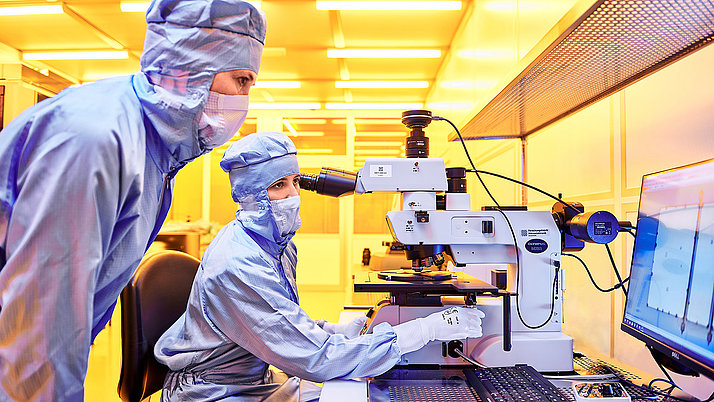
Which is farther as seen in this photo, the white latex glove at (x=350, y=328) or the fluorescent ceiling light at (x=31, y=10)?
the fluorescent ceiling light at (x=31, y=10)

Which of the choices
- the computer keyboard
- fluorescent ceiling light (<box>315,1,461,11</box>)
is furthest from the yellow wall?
fluorescent ceiling light (<box>315,1,461,11</box>)

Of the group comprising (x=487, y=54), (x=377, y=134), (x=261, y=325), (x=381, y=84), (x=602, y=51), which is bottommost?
(x=261, y=325)

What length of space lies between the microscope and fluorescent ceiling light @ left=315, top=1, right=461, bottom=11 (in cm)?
240

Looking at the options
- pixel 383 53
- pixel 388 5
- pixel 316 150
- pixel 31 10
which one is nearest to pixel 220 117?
pixel 388 5

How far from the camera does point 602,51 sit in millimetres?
927

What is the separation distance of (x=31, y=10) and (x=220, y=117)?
383 centimetres

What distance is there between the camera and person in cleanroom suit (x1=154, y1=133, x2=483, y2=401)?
100 cm

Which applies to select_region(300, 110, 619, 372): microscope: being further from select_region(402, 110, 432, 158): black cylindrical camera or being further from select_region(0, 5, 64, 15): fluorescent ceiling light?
select_region(0, 5, 64, 15): fluorescent ceiling light

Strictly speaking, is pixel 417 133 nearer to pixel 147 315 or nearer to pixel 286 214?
pixel 286 214

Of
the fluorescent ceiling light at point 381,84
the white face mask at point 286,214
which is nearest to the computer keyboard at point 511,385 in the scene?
the white face mask at point 286,214

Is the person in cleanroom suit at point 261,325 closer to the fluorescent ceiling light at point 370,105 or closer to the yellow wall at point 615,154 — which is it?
the yellow wall at point 615,154

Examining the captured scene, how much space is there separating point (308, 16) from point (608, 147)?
3025 millimetres

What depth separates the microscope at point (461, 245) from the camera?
105 cm

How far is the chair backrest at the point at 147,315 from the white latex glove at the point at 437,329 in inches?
27.3
